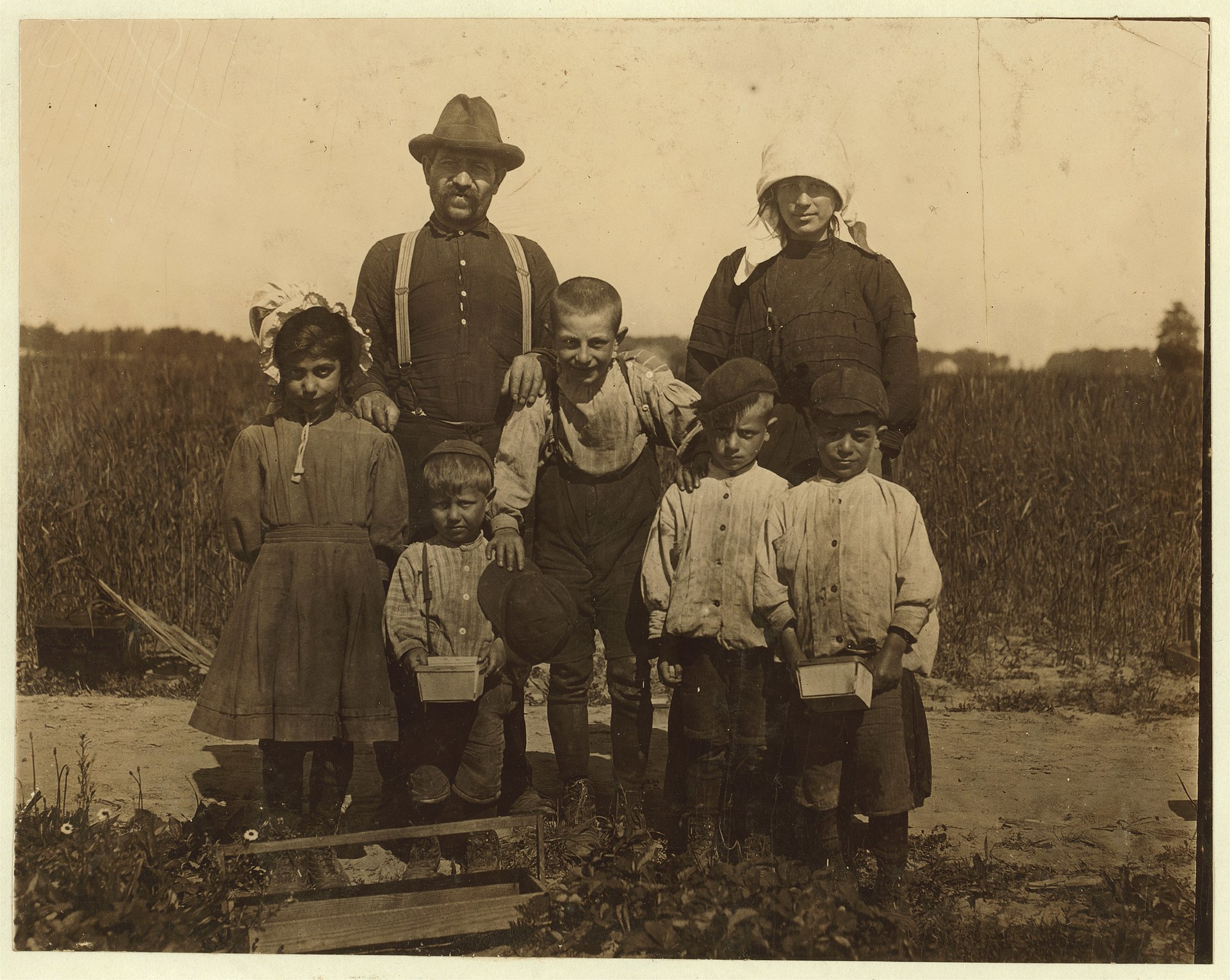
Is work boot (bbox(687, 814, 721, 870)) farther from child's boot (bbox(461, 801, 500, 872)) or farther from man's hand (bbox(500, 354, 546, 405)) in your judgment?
man's hand (bbox(500, 354, 546, 405))

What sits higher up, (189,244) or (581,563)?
(189,244)

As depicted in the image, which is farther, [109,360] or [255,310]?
[109,360]

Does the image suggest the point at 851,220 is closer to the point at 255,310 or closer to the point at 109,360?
the point at 255,310

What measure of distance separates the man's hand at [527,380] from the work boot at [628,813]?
164 cm

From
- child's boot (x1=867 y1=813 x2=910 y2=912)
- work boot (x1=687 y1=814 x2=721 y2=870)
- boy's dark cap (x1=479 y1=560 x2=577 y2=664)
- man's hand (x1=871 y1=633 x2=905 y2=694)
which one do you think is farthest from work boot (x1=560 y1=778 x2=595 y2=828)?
man's hand (x1=871 y1=633 x2=905 y2=694)

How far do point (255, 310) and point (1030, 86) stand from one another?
341 centimetres

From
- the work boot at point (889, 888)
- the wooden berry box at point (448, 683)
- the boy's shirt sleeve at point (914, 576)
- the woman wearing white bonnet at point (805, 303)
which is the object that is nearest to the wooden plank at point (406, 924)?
the wooden berry box at point (448, 683)

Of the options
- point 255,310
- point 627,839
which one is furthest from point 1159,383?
point 255,310

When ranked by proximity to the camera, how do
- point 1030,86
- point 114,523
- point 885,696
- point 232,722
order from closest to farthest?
point 885,696
point 232,722
point 1030,86
point 114,523

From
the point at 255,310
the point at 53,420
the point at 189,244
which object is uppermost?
the point at 189,244

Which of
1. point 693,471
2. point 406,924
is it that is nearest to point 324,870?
point 406,924

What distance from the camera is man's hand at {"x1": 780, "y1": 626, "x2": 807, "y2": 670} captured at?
15.1 feet

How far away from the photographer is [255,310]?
5062mm

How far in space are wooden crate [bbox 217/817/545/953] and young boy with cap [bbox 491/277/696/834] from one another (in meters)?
0.41
